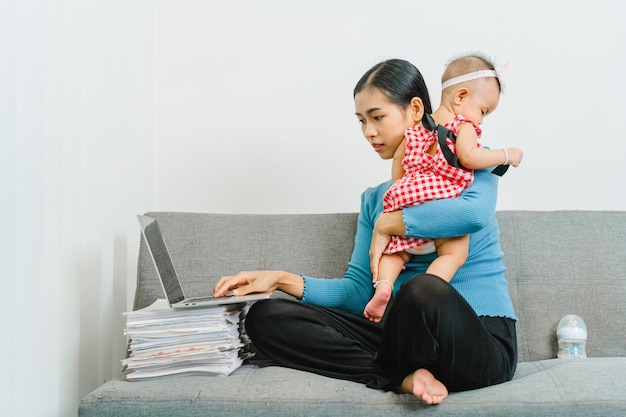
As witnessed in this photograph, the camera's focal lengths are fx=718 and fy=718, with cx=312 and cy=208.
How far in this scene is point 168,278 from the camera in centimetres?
175

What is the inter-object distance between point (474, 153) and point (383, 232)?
0.31m

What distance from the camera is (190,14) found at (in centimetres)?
272

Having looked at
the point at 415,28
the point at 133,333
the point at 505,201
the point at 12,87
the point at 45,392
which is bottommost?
the point at 45,392

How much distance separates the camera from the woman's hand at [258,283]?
175cm

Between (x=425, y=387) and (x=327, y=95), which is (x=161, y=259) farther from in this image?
(x=327, y=95)

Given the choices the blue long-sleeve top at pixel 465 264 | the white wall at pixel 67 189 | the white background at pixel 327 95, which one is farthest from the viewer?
the white background at pixel 327 95

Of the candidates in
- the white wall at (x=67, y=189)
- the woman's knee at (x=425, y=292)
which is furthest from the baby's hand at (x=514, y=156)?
the white wall at (x=67, y=189)

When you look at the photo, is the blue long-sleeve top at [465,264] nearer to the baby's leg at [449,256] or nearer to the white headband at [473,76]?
the baby's leg at [449,256]

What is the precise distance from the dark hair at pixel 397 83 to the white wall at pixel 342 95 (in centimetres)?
66

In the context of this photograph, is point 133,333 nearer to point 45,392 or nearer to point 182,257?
point 45,392

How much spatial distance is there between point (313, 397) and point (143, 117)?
142 centimetres

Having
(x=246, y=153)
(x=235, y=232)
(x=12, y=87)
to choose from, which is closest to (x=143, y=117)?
(x=246, y=153)

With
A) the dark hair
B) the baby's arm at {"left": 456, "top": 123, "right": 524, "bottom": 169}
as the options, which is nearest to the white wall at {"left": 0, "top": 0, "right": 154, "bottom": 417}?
the dark hair

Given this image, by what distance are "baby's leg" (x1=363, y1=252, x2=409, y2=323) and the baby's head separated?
1.37 ft
